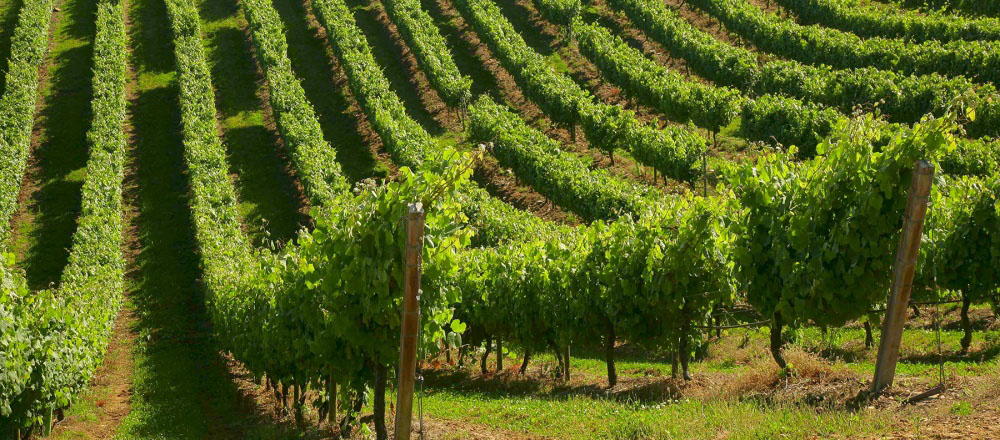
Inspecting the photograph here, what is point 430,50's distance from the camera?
178 feet

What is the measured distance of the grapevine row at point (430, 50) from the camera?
48969 mm

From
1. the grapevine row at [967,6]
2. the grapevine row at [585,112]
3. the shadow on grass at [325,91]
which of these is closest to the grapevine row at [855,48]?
the grapevine row at [967,6]

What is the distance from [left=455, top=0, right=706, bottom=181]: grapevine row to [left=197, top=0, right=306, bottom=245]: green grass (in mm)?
13573

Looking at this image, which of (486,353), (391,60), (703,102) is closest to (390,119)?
(391,60)

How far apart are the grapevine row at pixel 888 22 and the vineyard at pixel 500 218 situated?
0.20 meters

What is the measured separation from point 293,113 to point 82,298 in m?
20.1

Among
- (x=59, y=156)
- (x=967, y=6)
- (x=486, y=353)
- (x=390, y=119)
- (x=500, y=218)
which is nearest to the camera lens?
(x=486, y=353)

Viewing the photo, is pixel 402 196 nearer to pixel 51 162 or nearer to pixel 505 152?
pixel 505 152

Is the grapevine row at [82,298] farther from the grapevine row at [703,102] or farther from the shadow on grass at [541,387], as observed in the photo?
the grapevine row at [703,102]

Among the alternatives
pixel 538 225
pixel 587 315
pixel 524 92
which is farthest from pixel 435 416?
pixel 524 92

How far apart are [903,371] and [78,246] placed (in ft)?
101

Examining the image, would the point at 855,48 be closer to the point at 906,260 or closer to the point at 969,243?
the point at 969,243

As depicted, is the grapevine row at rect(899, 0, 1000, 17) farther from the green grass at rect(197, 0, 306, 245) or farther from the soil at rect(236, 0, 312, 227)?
the green grass at rect(197, 0, 306, 245)

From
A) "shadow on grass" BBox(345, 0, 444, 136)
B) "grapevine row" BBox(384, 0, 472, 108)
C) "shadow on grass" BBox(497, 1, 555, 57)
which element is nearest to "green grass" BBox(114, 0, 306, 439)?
"shadow on grass" BBox(345, 0, 444, 136)
